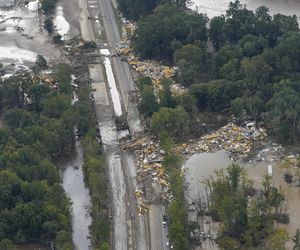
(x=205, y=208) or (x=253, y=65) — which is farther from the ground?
(x=253, y=65)

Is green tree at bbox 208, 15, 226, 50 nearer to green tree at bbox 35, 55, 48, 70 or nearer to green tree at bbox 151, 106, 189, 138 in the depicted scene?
green tree at bbox 151, 106, 189, 138

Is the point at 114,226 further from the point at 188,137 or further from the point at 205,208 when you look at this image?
the point at 188,137

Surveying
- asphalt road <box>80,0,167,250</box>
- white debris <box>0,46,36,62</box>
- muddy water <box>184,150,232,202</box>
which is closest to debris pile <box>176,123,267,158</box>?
muddy water <box>184,150,232,202</box>

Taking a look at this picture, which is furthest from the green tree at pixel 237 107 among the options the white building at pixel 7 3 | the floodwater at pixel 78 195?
the white building at pixel 7 3

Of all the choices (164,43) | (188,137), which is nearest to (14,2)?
(164,43)

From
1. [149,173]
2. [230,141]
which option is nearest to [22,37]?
[149,173]

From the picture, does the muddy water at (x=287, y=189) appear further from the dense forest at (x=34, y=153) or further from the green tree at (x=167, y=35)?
the green tree at (x=167, y=35)
